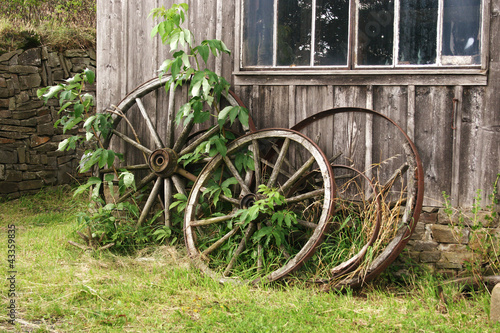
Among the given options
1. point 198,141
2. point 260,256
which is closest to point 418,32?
point 198,141

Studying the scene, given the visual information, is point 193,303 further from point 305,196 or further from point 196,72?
point 196,72

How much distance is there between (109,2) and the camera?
4.93m

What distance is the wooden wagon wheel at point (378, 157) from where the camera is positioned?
11.6 ft

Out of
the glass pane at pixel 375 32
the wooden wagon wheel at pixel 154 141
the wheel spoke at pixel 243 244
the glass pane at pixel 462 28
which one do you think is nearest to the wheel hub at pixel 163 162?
the wooden wagon wheel at pixel 154 141

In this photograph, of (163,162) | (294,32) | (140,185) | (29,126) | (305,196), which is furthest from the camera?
(29,126)

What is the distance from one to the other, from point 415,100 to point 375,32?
0.67 m

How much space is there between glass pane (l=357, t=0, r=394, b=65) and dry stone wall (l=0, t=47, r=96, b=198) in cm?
475

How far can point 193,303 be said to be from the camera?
3.23m

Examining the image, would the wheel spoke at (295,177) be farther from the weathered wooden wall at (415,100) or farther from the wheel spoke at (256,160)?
the weathered wooden wall at (415,100)

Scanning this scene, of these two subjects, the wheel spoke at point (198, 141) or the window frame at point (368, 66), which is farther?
the wheel spoke at point (198, 141)

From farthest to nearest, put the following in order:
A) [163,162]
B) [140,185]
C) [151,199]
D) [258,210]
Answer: [140,185] < [151,199] < [163,162] < [258,210]

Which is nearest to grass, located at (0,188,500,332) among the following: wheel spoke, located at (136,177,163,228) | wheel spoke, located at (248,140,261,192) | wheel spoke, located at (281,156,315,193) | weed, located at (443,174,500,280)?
weed, located at (443,174,500,280)

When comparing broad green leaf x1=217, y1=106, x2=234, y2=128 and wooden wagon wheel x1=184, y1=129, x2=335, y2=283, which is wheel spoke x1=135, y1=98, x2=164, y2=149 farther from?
broad green leaf x1=217, y1=106, x2=234, y2=128

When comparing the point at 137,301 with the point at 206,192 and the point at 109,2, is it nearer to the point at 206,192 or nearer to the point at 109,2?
the point at 206,192
